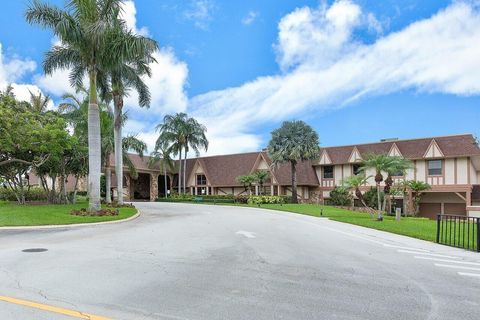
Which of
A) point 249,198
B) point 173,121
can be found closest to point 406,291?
point 249,198

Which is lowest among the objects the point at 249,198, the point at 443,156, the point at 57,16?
the point at 249,198

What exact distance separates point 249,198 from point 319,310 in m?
33.7

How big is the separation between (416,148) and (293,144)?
12844 millimetres

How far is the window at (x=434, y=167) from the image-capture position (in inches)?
1499

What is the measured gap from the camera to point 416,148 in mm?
39281

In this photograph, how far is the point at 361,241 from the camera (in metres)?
13.3

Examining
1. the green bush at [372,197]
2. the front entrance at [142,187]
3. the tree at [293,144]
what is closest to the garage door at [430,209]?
the green bush at [372,197]

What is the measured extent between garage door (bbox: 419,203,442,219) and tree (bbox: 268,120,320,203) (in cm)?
1296

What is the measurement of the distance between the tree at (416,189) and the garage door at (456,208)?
9.38ft

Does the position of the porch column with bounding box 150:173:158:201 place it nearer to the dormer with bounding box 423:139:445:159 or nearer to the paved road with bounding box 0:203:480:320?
the dormer with bounding box 423:139:445:159

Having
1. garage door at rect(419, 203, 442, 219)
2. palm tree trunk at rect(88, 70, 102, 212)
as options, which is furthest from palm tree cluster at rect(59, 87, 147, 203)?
garage door at rect(419, 203, 442, 219)

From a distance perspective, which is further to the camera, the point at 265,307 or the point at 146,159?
the point at 146,159

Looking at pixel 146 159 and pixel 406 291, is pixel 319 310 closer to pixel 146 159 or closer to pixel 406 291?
pixel 406 291

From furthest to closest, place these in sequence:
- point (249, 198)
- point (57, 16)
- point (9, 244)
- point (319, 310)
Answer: point (249, 198) → point (57, 16) → point (9, 244) → point (319, 310)
